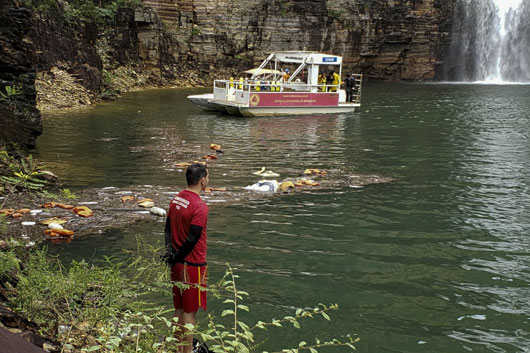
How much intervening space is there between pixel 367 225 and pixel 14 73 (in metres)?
10.8

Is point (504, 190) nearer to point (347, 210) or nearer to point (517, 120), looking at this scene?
point (347, 210)

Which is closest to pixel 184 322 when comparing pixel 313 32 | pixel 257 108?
pixel 257 108

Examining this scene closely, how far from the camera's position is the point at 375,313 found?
7215mm

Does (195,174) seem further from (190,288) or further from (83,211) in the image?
(83,211)

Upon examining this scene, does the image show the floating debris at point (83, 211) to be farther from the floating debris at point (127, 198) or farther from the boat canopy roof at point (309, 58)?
the boat canopy roof at point (309, 58)

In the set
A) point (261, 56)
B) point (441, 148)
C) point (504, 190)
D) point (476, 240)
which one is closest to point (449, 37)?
point (261, 56)

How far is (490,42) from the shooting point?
60938 millimetres

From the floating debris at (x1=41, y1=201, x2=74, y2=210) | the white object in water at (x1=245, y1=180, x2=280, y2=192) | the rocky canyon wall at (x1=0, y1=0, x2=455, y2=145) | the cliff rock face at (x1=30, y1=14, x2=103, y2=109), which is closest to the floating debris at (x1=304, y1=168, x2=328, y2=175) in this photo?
the white object in water at (x1=245, y1=180, x2=280, y2=192)

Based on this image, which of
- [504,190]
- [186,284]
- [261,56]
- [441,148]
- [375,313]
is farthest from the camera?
[261,56]

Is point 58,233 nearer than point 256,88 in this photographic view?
Yes

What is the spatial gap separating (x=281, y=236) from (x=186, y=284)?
4727mm

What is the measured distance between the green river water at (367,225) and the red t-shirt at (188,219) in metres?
1.62

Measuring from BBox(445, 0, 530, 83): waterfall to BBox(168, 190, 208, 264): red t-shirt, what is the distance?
60035 mm

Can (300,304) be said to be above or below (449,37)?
below
